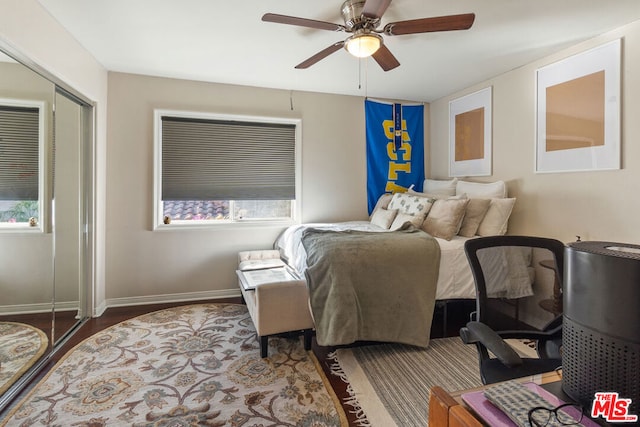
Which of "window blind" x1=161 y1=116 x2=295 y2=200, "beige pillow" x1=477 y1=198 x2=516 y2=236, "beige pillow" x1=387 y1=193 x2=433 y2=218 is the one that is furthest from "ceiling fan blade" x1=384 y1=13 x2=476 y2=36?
"window blind" x1=161 y1=116 x2=295 y2=200

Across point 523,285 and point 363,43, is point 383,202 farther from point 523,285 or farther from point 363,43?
point 363,43

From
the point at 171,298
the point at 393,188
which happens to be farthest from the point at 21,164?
the point at 393,188

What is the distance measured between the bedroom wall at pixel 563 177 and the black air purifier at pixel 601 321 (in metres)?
2.32

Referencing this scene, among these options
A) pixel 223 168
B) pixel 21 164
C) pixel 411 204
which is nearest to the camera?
pixel 21 164

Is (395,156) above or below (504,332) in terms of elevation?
above

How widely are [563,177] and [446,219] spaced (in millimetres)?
1036

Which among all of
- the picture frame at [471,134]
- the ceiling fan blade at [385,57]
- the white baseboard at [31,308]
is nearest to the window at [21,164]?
the white baseboard at [31,308]

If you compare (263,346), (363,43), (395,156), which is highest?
(363,43)

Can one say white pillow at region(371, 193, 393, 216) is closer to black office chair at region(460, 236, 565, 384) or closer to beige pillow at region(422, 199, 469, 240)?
beige pillow at region(422, 199, 469, 240)

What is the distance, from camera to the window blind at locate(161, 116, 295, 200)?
3.56m

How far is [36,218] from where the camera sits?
90.5 inches

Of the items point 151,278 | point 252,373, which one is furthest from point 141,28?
point 252,373

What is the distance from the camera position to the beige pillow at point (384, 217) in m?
3.39

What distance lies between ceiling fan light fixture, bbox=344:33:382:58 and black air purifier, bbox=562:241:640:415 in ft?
6.07
